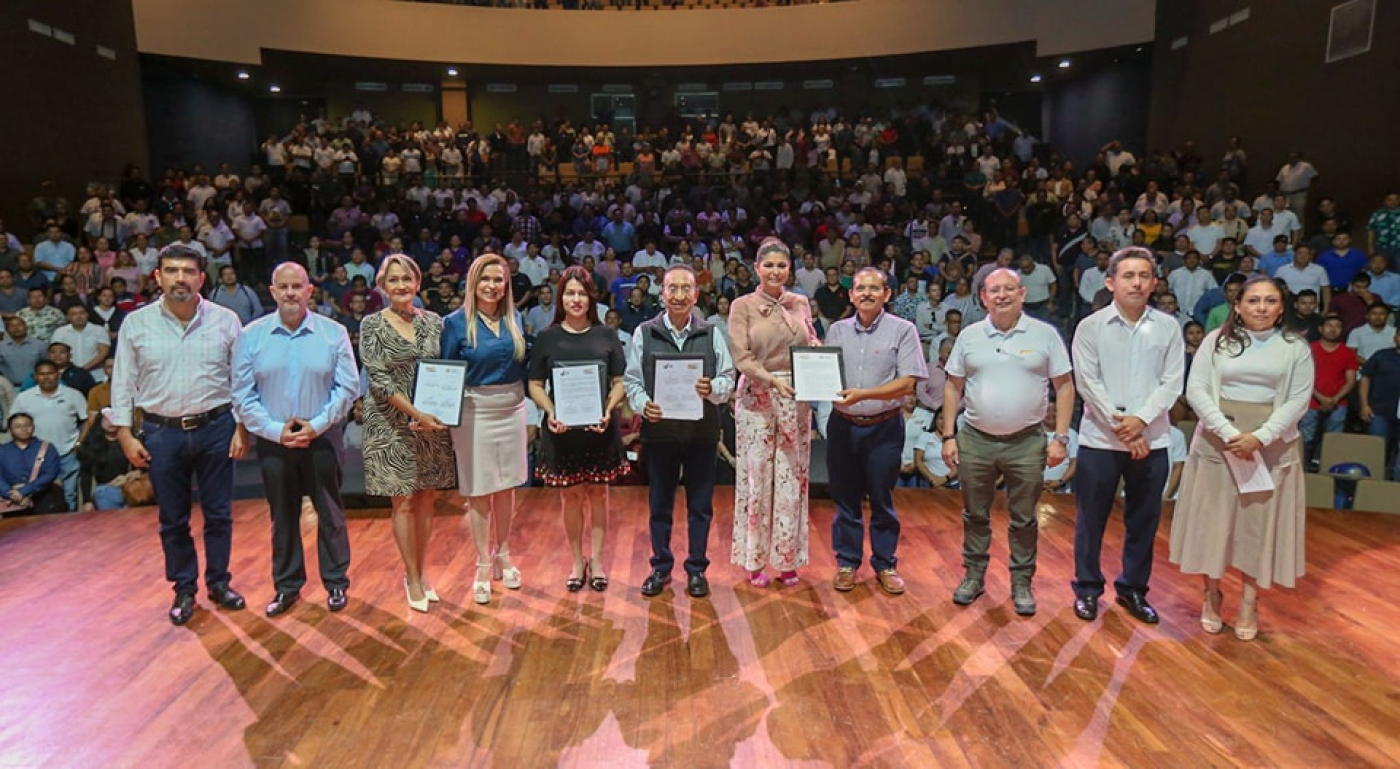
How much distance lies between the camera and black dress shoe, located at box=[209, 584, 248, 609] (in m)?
3.89

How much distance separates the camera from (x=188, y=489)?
3.83 metres

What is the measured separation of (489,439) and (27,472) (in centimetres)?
427

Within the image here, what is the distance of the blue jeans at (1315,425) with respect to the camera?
21.5 ft

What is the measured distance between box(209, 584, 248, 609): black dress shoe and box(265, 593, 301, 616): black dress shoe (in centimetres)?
15

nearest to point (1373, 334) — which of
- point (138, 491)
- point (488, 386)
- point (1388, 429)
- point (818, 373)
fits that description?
point (1388, 429)

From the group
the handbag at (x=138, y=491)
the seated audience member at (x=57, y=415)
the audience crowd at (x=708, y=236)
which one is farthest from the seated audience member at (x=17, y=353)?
the handbag at (x=138, y=491)

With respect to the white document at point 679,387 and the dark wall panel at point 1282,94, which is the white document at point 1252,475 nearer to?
the white document at point 679,387

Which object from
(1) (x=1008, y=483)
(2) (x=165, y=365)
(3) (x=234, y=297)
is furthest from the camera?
(3) (x=234, y=297)

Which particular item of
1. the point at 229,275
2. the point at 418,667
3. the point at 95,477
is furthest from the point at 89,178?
the point at 418,667

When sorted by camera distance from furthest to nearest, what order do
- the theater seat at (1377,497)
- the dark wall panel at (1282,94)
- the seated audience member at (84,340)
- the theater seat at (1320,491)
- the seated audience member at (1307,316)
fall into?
the dark wall panel at (1282,94)
the seated audience member at (84,340)
the seated audience member at (1307,316)
the theater seat at (1320,491)
the theater seat at (1377,497)

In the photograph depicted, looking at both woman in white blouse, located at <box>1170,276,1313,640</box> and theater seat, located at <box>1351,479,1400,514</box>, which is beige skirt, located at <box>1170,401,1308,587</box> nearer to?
woman in white blouse, located at <box>1170,276,1313,640</box>

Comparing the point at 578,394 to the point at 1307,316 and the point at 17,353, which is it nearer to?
the point at 17,353

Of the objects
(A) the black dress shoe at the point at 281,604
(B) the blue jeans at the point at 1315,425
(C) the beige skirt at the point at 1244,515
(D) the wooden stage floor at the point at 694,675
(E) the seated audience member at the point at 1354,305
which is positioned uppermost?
(E) the seated audience member at the point at 1354,305

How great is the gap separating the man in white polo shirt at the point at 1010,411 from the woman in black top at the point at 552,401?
1524mm
